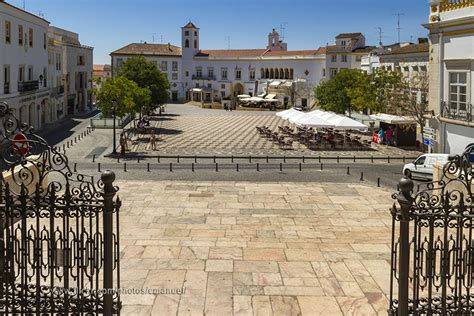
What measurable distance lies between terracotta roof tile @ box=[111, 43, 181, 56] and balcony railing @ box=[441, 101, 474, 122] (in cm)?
6965

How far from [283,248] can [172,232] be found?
302 centimetres

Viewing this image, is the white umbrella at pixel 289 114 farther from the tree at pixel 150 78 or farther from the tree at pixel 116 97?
the tree at pixel 150 78

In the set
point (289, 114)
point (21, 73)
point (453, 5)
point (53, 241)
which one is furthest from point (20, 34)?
point (53, 241)

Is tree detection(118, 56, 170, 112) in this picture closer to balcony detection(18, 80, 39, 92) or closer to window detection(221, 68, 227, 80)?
balcony detection(18, 80, 39, 92)

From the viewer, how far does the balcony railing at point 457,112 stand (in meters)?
23.2

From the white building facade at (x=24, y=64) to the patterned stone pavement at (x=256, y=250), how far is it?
20.6m

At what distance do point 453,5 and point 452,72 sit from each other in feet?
9.43

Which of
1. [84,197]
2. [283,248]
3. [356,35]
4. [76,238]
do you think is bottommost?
[283,248]

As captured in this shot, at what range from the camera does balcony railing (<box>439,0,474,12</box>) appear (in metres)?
22.8

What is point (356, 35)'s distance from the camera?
254ft

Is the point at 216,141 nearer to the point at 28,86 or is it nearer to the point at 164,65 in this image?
the point at 28,86

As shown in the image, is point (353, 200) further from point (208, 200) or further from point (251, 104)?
point (251, 104)

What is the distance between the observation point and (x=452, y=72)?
80.5 ft

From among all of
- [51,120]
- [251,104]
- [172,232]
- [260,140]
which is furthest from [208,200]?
[251,104]
